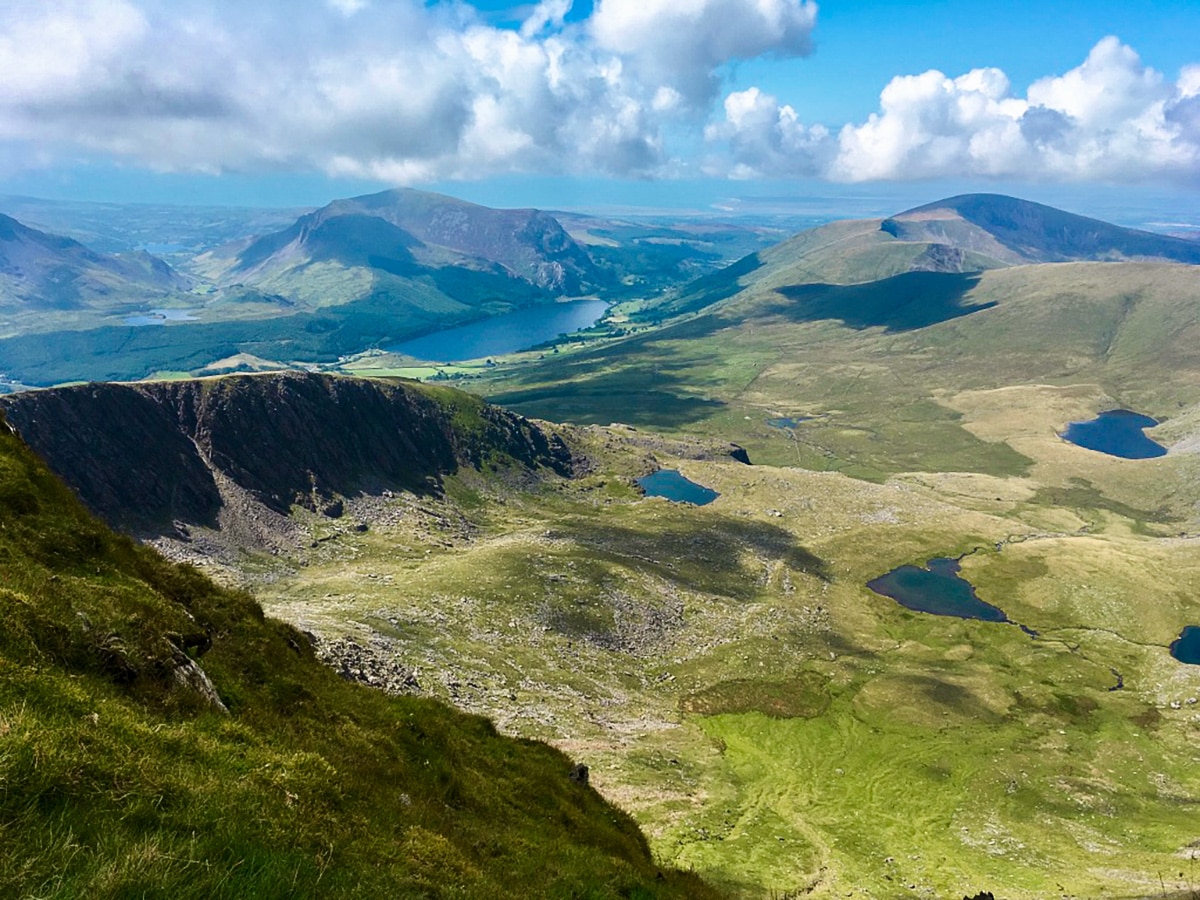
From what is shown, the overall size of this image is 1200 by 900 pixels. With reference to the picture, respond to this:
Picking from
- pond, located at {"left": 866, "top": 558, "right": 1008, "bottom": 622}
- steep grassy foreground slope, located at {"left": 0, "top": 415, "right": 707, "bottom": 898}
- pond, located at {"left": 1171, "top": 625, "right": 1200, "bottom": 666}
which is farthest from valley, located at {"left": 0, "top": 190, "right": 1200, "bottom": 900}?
steep grassy foreground slope, located at {"left": 0, "top": 415, "right": 707, "bottom": 898}

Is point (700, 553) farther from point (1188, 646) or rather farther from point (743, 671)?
point (1188, 646)

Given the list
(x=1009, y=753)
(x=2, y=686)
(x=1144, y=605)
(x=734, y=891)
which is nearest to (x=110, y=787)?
(x=2, y=686)

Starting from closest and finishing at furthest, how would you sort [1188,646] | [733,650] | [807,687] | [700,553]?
[807,687]
[733,650]
[1188,646]
[700,553]

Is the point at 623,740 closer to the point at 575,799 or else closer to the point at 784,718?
the point at 784,718

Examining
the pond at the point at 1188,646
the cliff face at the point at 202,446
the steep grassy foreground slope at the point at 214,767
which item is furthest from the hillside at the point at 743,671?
the pond at the point at 1188,646

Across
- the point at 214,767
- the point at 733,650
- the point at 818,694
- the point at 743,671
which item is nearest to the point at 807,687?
the point at 818,694

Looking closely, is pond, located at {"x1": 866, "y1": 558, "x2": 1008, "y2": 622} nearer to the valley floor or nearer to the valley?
the valley

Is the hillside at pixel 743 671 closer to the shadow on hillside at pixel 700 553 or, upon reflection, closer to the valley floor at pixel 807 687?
the valley floor at pixel 807 687

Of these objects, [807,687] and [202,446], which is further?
[202,446]
